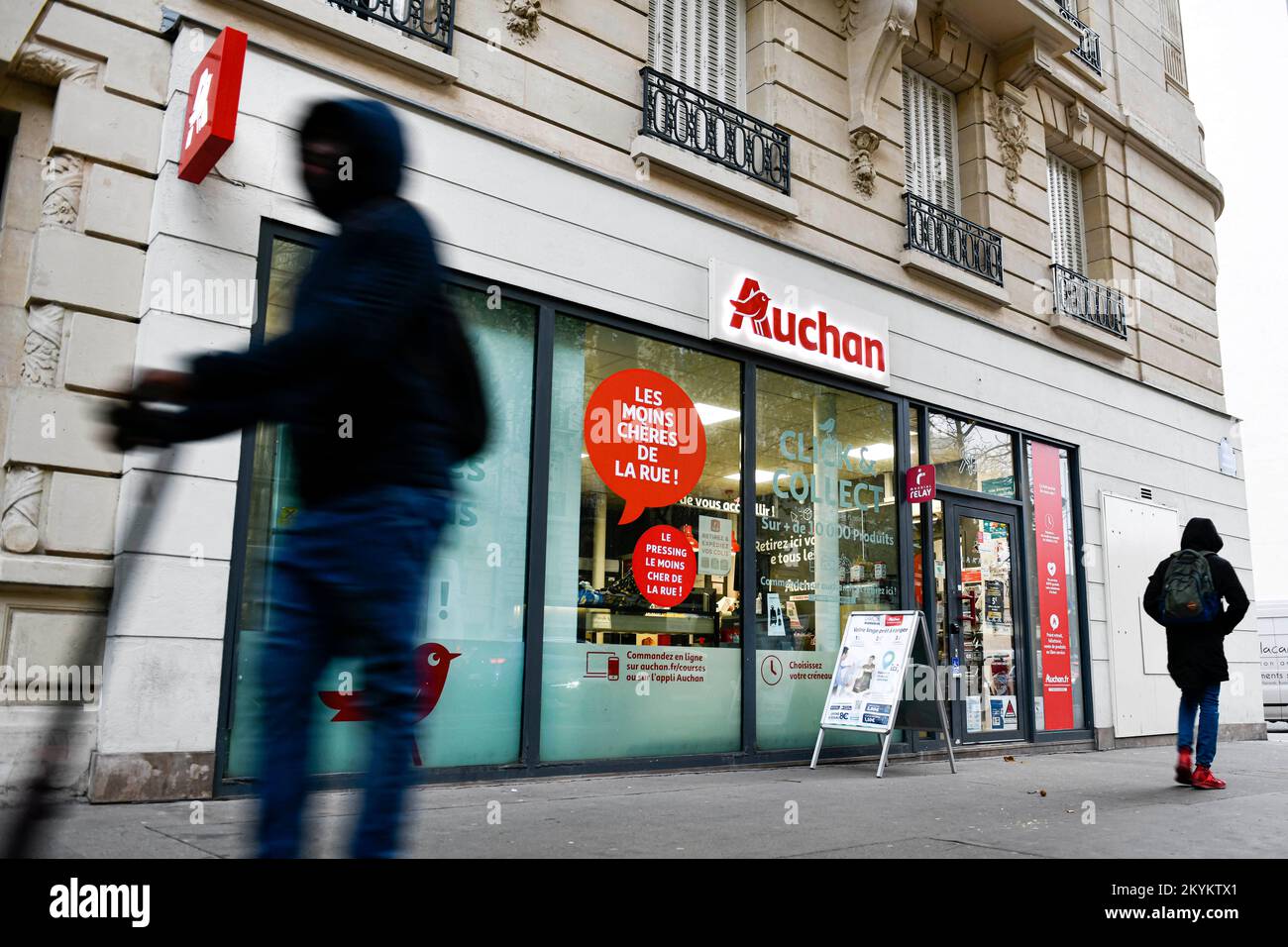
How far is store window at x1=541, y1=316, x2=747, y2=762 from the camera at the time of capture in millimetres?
7152

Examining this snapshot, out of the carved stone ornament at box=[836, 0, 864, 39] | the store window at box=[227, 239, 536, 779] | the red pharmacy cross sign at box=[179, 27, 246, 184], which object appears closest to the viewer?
the red pharmacy cross sign at box=[179, 27, 246, 184]

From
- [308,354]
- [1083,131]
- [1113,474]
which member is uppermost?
[1083,131]

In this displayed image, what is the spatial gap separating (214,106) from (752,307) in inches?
178

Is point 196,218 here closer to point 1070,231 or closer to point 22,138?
point 22,138

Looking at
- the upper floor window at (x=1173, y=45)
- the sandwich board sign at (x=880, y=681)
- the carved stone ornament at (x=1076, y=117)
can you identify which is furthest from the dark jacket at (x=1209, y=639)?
the upper floor window at (x=1173, y=45)

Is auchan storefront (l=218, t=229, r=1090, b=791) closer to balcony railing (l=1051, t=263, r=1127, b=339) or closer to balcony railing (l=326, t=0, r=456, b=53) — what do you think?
balcony railing (l=326, t=0, r=456, b=53)

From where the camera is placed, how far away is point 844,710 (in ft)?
26.3

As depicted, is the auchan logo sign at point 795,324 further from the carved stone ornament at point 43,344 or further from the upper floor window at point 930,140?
the carved stone ornament at point 43,344

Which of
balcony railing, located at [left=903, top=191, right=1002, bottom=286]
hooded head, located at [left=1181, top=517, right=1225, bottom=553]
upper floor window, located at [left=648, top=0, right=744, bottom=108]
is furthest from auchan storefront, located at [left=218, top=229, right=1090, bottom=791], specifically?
hooded head, located at [left=1181, top=517, right=1225, bottom=553]

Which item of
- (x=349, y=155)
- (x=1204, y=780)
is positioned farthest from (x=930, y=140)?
(x=349, y=155)

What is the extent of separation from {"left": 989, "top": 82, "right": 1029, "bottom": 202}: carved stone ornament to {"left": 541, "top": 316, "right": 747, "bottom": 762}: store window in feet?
17.7

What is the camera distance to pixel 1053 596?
11.3m

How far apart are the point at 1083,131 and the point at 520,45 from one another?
27.7ft

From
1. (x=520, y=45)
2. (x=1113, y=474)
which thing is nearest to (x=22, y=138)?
(x=520, y=45)
